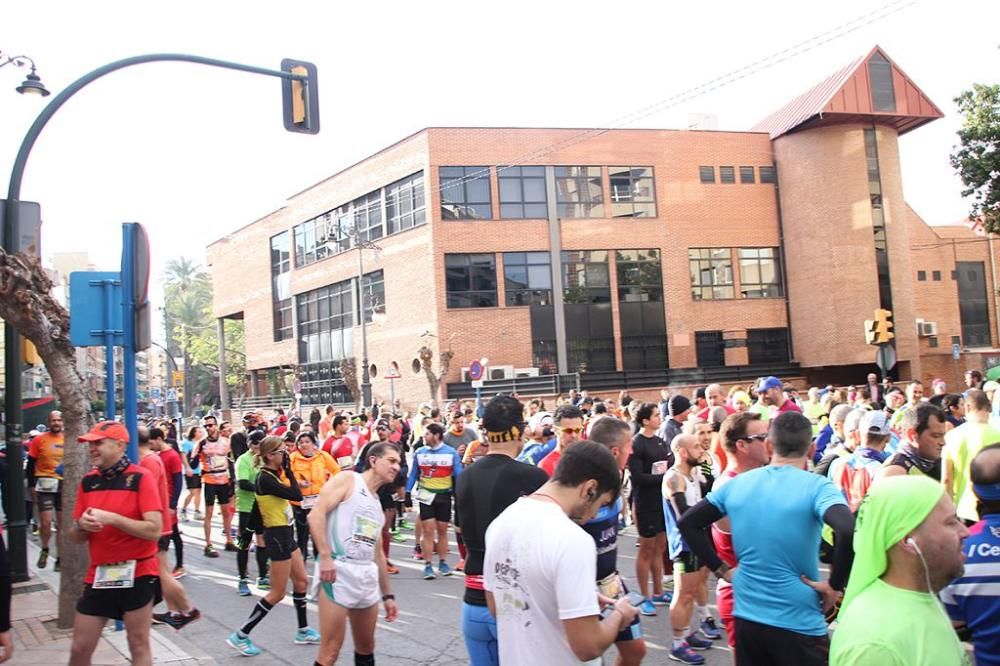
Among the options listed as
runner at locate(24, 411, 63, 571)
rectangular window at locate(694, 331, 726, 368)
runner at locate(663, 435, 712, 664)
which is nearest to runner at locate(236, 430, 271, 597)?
runner at locate(24, 411, 63, 571)

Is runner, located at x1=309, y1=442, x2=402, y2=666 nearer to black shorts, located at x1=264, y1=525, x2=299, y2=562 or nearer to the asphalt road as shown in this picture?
the asphalt road

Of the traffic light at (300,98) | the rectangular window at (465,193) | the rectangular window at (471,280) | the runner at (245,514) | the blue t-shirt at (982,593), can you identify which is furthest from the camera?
the rectangular window at (465,193)

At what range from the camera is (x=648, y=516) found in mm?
8211

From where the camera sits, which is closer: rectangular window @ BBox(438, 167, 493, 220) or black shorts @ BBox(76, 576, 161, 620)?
black shorts @ BBox(76, 576, 161, 620)

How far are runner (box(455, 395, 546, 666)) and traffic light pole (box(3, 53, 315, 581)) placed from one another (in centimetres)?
663

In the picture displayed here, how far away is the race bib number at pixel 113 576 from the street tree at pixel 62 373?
109 inches

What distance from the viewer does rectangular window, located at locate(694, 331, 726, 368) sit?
39.0 m

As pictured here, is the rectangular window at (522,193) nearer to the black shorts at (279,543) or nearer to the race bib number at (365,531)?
the black shorts at (279,543)

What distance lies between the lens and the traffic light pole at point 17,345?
8.89m

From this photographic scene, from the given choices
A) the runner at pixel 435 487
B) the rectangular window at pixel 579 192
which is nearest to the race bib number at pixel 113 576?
the runner at pixel 435 487

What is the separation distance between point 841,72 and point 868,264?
8.94 metres

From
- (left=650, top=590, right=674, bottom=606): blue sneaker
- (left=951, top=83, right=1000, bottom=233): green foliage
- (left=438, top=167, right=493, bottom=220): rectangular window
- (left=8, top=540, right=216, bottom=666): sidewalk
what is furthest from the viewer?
(left=438, top=167, right=493, bottom=220): rectangular window

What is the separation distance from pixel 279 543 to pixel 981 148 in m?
29.4

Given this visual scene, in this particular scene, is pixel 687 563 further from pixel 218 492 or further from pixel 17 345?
pixel 218 492
